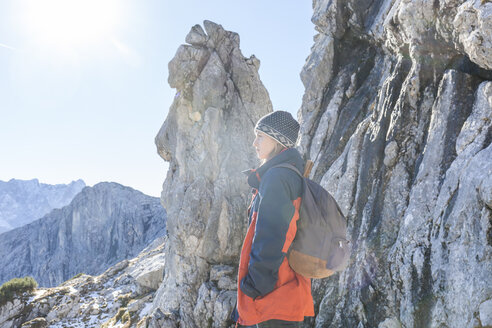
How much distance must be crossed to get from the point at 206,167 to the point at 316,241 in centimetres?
2619

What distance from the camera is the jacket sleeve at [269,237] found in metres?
3.97

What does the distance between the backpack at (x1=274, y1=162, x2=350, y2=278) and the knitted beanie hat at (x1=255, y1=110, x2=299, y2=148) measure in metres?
0.65

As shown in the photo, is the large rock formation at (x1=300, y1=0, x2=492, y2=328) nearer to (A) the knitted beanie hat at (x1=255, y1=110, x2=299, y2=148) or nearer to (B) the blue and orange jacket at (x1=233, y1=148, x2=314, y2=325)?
(B) the blue and orange jacket at (x1=233, y1=148, x2=314, y2=325)

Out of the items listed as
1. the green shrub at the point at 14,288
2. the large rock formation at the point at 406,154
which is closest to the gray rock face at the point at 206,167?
the large rock formation at the point at 406,154

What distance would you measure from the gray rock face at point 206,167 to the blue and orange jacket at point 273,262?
2038cm

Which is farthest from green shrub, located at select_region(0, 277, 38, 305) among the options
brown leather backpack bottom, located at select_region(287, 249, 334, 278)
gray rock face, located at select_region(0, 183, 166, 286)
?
gray rock face, located at select_region(0, 183, 166, 286)

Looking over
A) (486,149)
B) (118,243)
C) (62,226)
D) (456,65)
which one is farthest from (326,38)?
(62,226)

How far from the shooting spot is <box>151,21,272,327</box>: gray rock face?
26.0m

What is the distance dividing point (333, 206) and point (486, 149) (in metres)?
4.48

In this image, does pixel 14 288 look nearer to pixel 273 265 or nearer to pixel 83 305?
pixel 83 305

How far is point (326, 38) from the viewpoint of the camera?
19.1 meters

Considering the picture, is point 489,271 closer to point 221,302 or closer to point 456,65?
point 456,65

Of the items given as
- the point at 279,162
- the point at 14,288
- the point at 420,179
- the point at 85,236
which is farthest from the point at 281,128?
the point at 85,236

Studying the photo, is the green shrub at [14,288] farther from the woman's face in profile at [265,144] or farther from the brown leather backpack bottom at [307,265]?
the brown leather backpack bottom at [307,265]
